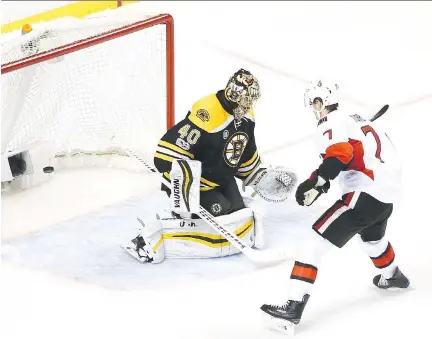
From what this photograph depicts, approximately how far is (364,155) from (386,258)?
0.41 meters

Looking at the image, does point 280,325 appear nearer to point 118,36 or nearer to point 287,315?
point 287,315

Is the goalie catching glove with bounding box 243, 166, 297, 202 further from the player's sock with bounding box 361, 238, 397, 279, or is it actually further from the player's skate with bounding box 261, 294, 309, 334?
the player's skate with bounding box 261, 294, 309, 334

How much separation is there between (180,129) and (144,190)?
2.62ft

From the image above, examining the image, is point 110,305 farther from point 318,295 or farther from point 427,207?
point 427,207

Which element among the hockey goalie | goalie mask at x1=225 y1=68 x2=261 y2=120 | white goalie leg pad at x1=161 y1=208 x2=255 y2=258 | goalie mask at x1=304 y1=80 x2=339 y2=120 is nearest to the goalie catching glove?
the hockey goalie

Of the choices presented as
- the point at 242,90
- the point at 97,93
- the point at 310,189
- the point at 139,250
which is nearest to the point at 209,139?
the point at 242,90

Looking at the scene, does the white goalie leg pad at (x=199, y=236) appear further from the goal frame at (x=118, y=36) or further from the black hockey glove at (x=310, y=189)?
the goal frame at (x=118, y=36)

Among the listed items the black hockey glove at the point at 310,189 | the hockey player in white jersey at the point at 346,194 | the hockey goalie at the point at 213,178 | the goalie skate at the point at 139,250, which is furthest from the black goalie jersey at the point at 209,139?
the black hockey glove at the point at 310,189

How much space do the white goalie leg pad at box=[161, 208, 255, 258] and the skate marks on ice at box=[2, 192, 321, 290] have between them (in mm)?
29

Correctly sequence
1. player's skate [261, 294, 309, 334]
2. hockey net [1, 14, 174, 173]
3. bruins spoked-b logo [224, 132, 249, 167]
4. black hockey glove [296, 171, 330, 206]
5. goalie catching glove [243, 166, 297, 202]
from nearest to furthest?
black hockey glove [296, 171, 330, 206] → player's skate [261, 294, 309, 334] → bruins spoked-b logo [224, 132, 249, 167] → goalie catching glove [243, 166, 297, 202] → hockey net [1, 14, 174, 173]

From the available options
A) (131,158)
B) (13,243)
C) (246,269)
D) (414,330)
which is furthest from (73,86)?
(414,330)

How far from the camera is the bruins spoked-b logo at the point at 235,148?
432 cm

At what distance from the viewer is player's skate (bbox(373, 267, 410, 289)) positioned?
4137 millimetres

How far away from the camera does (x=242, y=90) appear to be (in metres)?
4.20
